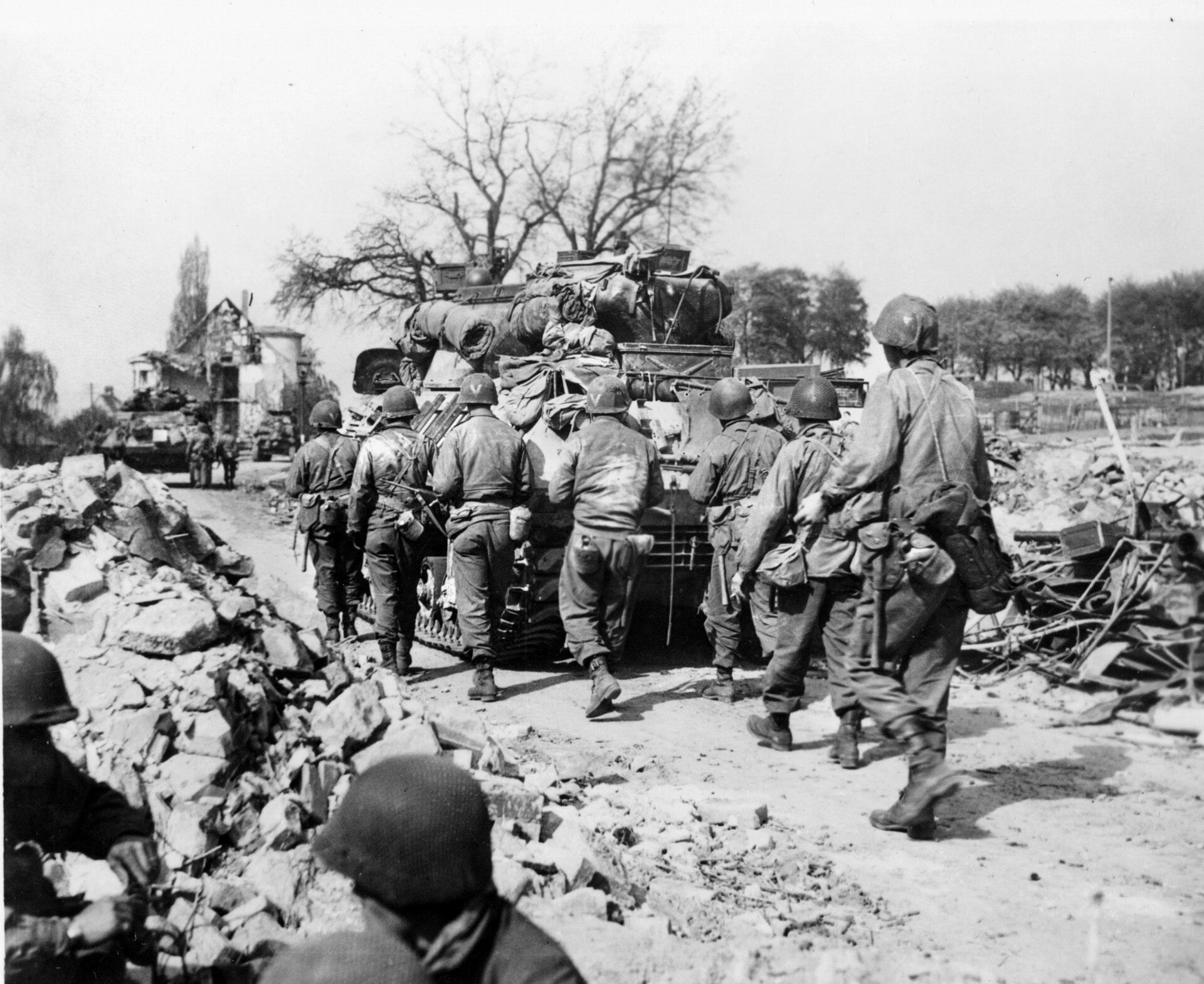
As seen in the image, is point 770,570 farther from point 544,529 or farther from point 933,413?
point 544,529

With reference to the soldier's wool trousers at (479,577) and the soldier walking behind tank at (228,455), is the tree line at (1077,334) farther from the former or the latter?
the soldier walking behind tank at (228,455)

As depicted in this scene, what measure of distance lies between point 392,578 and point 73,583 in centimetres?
278

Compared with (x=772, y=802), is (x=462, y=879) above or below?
above

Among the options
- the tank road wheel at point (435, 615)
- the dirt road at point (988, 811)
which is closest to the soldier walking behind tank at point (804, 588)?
the dirt road at point (988, 811)

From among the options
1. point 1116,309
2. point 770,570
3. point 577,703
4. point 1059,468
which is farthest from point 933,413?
point 1059,468

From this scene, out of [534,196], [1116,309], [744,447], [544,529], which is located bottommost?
[544,529]

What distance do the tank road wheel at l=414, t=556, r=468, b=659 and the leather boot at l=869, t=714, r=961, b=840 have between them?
12.4 feet

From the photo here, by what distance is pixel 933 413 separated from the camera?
4.66 metres

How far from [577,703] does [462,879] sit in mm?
5061

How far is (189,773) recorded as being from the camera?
3992mm

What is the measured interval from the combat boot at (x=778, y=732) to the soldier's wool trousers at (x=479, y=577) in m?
1.91

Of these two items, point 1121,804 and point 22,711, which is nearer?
point 22,711

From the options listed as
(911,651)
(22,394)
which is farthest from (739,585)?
(22,394)

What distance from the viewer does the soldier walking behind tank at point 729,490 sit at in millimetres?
6922
